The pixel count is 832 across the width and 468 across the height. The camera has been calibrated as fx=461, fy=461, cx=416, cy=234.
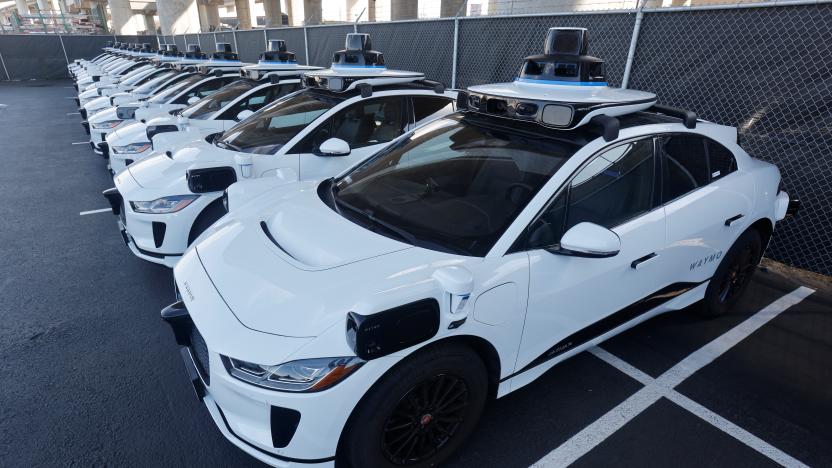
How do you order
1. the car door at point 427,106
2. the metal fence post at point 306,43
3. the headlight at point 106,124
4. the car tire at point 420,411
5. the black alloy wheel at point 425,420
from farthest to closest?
the metal fence post at point 306,43 < the headlight at point 106,124 < the car door at point 427,106 < the black alloy wheel at point 425,420 < the car tire at point 420,411

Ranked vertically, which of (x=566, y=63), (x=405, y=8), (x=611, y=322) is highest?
(x=405, y=8)

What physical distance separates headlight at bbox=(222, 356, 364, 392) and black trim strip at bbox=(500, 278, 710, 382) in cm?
89

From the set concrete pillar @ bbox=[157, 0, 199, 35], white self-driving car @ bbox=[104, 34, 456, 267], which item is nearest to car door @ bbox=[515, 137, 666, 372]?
white self-driving car @ bbox=[104, 34, 456, 267]

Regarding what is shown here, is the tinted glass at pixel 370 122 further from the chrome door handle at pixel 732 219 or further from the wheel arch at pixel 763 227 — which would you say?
the wheel arch at pixel 763 227

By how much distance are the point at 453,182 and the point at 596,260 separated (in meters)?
0.89

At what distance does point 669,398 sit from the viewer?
2777mm

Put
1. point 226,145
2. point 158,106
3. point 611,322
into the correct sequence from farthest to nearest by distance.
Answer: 1. point 158,106
2. point 226,145
3. point 611,322

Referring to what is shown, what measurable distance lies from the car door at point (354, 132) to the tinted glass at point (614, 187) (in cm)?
212

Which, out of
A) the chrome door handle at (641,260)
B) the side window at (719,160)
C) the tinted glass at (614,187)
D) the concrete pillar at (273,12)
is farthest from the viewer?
the concrete pillar at (273,12)

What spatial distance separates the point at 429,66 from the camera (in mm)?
8078

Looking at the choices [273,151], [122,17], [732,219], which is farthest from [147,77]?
[122,17]

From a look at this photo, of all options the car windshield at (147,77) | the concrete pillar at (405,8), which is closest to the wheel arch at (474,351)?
the car windshield at (147,77)

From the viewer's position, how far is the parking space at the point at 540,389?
2.37 meters

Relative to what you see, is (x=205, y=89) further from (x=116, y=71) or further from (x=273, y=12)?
(x=273, y=12)
